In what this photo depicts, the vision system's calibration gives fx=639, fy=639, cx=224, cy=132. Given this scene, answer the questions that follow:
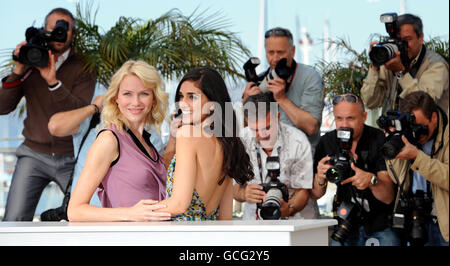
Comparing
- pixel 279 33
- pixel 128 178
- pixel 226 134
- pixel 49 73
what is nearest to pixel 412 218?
pixel 279 33

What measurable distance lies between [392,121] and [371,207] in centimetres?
57

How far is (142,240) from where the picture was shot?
200cm

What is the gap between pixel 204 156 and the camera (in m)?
2.49

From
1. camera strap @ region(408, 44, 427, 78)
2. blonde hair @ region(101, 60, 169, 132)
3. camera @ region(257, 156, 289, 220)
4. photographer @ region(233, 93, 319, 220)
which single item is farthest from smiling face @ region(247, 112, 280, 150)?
blonde hair @ region(101, 60, 169, 132)

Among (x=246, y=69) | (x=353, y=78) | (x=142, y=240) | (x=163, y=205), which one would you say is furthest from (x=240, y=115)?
(x=142, y=240)

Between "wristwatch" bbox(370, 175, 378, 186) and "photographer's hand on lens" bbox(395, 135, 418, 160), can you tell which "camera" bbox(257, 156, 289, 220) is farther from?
"photographer's hand on lens" bbox(395, 135, 418, 160)

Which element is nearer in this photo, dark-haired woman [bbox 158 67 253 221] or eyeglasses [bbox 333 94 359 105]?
dark-haired woman [bbox 158 67 253 221]

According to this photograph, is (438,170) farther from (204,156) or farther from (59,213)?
(59,213)

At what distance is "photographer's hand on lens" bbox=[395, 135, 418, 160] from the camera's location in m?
3.86

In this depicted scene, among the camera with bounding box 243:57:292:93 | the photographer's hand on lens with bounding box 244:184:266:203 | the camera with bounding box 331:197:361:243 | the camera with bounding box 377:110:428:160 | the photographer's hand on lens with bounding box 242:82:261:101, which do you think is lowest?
the camera with bounding box 331:197:361:243

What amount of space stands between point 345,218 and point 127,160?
1777mm

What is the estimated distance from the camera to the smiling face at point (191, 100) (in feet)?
8.78

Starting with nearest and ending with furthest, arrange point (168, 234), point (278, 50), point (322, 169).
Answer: point (168, 234) < point (322, 169) < point (278, 50)

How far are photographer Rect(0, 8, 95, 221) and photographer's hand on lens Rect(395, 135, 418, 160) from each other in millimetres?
2209
